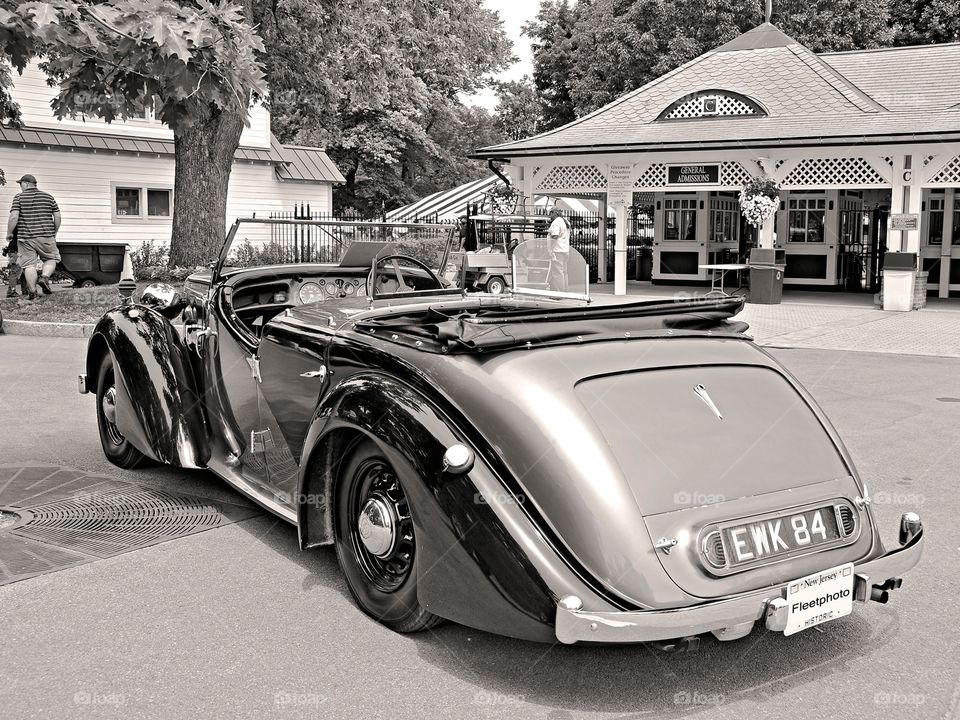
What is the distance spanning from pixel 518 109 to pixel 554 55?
12.2 feet

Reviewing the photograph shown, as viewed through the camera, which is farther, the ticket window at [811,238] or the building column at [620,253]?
the ticket window at [811,238]

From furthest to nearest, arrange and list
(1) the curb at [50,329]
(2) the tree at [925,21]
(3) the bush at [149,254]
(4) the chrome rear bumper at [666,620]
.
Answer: (2) the tree at [925,21] < (3) the bush at [149,254] < (1) the curb at [50,329] < (4) the chrome rear bumper at [666,620]

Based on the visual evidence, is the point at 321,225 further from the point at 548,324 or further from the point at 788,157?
the point at 788,157

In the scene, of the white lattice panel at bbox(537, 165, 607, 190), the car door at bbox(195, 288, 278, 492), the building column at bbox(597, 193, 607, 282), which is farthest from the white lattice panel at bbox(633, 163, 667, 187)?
the car door at bbox(195, 288, 278, 492)

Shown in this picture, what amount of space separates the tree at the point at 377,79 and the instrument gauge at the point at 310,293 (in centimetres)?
1349

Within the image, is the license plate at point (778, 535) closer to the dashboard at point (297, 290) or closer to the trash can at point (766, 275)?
the dashboard at point (297, 290)

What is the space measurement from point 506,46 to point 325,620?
3525cm

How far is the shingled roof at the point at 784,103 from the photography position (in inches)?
771

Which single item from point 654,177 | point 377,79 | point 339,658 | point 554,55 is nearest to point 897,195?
point 654,177

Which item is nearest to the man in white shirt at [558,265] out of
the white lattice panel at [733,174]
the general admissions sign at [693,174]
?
the white lattice panel at [733,174]

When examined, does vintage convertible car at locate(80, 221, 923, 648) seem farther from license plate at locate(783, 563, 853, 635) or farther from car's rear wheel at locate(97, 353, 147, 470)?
car's rear wheel at locate(97, 353, 147, 470)

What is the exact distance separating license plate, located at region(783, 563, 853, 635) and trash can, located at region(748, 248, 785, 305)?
17433 millimetres

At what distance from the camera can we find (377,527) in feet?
12.2

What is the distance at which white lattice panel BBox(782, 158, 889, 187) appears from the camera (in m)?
19.5
